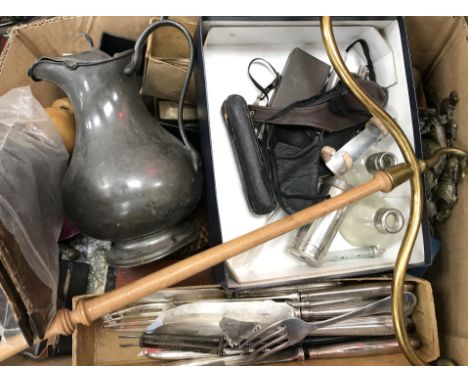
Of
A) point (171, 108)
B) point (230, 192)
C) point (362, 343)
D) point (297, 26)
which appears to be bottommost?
point (362, 343)

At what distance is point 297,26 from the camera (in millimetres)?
686

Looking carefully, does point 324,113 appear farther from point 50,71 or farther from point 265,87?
point 50,71

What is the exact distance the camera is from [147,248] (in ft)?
2.12

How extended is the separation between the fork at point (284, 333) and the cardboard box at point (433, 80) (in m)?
0.08

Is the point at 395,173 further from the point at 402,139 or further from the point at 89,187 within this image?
the point at 89,187

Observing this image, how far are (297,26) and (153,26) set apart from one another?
0.88 ft

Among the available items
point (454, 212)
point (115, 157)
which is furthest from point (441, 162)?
point (115, 157)

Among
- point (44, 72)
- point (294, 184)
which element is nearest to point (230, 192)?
point (294, 184)

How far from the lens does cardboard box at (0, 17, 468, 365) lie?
0.66 m

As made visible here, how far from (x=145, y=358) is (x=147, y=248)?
0.67ft

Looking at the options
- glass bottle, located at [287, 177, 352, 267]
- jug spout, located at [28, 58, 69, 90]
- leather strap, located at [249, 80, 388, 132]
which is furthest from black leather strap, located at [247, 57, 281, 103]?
jug spout, located at [28, 58, 69, 90]

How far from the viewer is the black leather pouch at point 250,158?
63 centimetres

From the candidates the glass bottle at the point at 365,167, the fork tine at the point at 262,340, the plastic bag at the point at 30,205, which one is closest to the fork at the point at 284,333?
the fork tine at the point at 262,340

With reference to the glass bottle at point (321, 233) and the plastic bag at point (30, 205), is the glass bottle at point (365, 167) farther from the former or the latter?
the plastic bag at point (30, 205)
